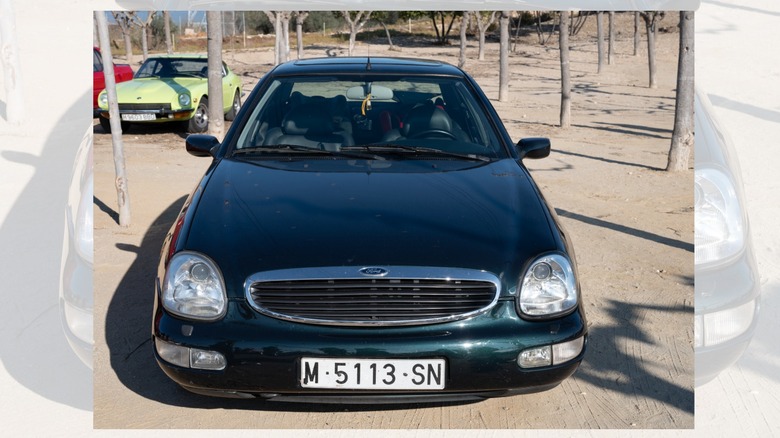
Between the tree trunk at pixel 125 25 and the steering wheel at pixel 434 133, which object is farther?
Result: the tree trunk at pixel 125 25

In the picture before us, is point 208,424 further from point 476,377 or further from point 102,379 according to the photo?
point 476,377

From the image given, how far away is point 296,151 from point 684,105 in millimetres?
6640

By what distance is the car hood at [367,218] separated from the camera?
3365mm

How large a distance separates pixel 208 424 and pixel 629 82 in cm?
2168

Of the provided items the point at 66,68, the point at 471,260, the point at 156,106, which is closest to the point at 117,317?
the point at 471,260

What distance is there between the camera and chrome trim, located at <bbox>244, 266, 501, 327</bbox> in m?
3.27

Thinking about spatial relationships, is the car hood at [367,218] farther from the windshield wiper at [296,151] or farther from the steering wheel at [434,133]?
the steering wheel at [434,133]

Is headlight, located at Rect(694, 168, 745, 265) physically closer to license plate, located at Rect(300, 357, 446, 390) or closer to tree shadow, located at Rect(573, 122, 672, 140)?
license plate, located at Rect(300, 357, 446, 390)

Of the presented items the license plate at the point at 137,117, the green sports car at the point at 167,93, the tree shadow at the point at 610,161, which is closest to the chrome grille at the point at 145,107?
the green sports car at the point at 167,93

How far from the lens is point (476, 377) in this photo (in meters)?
3.30

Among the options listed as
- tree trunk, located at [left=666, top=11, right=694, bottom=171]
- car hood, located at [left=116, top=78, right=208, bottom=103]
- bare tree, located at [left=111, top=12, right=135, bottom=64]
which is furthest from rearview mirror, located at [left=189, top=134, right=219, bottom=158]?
bare tree, located at [left=111, top=12, right=135, bottom=64]

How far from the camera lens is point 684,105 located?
9859 mm

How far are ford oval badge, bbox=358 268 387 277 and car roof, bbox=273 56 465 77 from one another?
1.75 meters

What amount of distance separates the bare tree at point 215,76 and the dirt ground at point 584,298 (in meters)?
0.56
